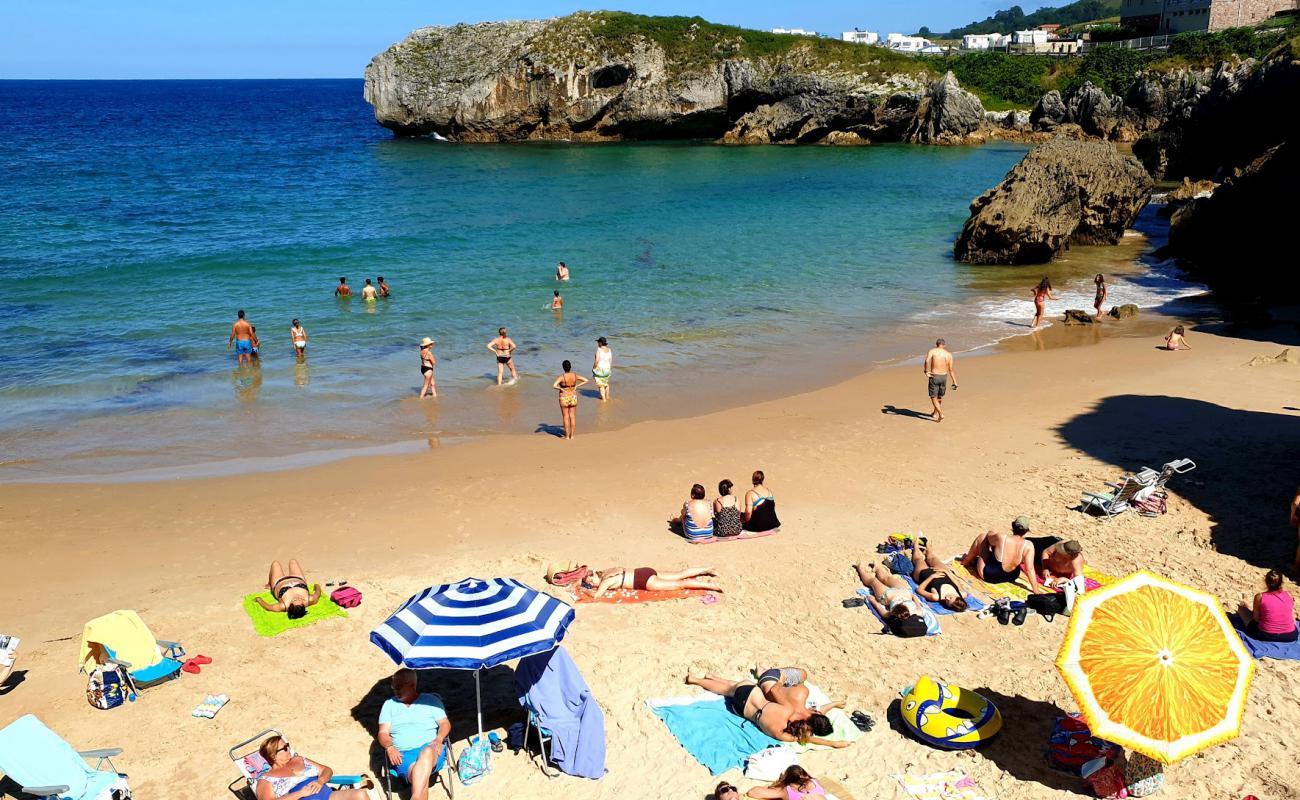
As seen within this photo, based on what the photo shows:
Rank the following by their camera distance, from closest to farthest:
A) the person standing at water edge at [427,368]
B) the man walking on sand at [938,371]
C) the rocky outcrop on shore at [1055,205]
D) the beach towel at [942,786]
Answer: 1. the beach towel at [942,786]
2. the man walking on sand at [938,371]
3. the person standing at water edge at [427,368]
4. the rocky outcrop on shore at [1055,205]

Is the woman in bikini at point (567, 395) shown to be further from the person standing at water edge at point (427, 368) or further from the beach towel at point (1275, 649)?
the beach towel at point (1275, 649)

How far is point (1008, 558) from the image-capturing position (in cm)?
999

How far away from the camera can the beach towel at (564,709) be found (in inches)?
293

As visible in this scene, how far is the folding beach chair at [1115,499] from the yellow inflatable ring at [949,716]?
15.1ft

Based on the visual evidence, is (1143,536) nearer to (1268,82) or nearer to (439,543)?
(439,543)

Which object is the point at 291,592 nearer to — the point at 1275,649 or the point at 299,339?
the point at 1275,649

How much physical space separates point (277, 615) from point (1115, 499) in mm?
9523

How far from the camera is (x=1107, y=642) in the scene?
22.4ft

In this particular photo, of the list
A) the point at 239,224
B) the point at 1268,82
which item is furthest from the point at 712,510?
the point at 1268,82

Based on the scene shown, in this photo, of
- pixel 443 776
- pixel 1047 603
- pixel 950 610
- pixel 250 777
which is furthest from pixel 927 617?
pixel 250 777

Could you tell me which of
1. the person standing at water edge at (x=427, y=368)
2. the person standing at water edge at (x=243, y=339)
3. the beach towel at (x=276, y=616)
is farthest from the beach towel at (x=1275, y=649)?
the person standing at water edge at (x=243, y=339)

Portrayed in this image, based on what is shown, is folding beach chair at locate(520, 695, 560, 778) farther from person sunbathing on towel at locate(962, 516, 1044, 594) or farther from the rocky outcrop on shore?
the rocky outcrop on shore

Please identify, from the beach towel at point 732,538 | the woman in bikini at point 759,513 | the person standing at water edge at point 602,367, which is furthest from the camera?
the person standing at water edge at point 602,367

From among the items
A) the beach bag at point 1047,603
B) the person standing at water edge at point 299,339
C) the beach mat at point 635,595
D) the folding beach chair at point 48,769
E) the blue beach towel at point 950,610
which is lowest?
the beach mat at point 635,595
